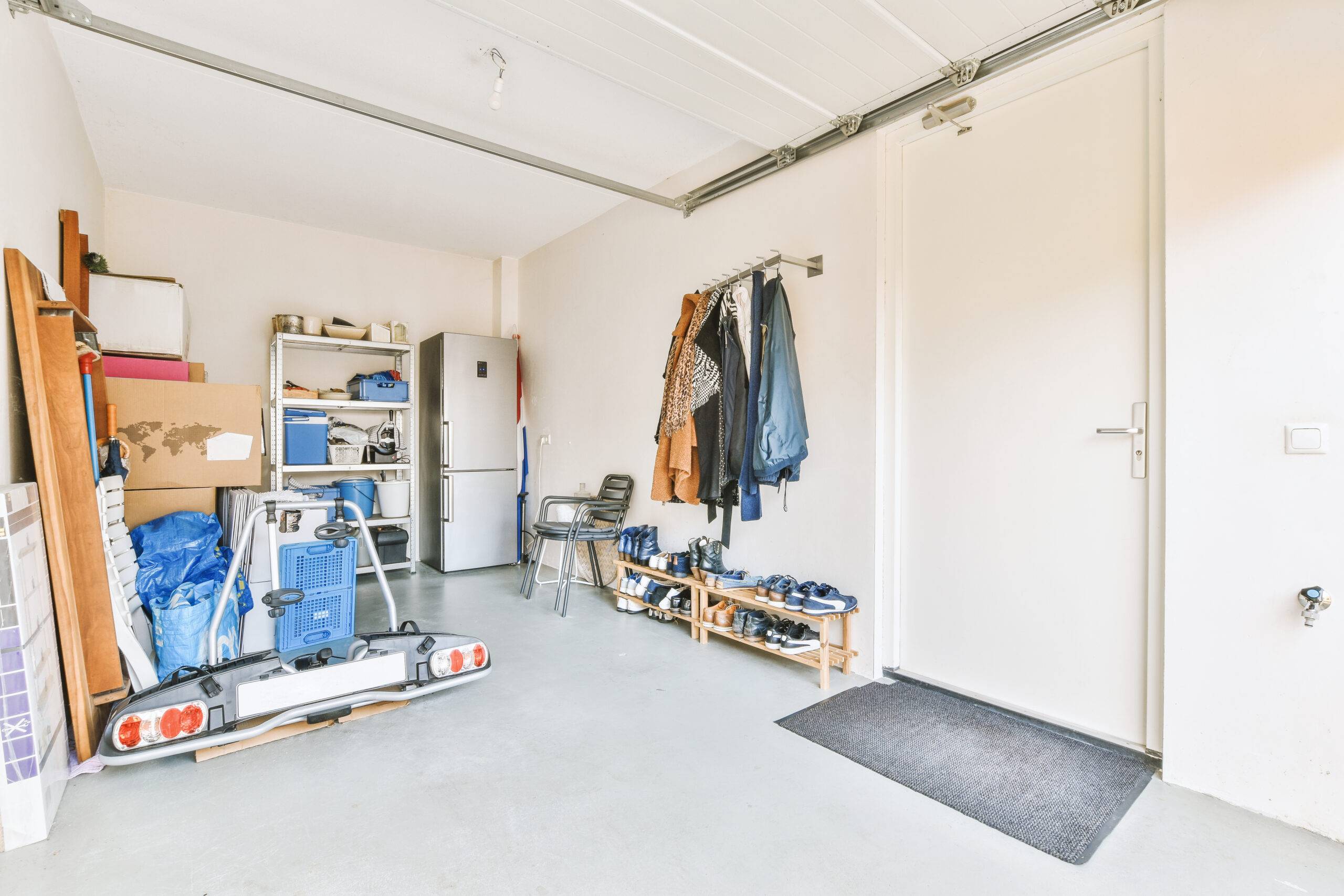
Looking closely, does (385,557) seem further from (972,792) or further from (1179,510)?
(1179,510)

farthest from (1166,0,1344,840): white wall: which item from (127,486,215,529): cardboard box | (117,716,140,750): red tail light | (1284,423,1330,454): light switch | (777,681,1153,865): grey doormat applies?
(127,486,215,529): cardboard box

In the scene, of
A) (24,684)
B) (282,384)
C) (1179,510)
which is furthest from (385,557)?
(1179,510)

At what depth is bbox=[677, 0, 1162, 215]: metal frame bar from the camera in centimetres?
227

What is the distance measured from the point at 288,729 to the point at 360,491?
9.61ft

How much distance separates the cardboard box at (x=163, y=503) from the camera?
3.07 m

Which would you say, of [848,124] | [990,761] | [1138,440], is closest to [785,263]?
[848,124]

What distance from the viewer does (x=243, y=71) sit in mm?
2598

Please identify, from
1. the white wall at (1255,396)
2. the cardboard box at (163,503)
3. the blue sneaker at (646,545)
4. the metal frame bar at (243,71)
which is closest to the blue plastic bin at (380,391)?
the cardboard box at (163,503)

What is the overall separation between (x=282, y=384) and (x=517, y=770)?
12.7ft

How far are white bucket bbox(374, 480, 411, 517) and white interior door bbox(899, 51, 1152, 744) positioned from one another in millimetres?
3956

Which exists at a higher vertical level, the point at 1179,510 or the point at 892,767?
the point at 1179,510

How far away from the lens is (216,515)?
3.42 metres

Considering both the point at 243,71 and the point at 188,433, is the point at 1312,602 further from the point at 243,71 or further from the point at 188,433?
the point at 188,433

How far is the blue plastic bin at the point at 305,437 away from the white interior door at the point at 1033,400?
420 cm
